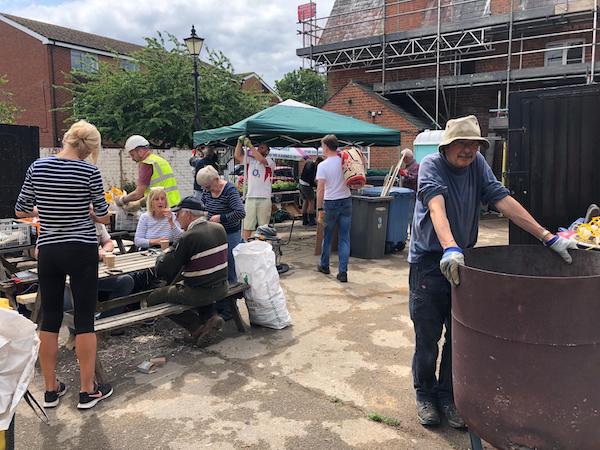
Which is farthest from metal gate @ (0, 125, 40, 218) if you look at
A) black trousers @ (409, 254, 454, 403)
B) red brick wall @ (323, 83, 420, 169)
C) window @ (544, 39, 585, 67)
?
window @ (544, 39, 585, 67)

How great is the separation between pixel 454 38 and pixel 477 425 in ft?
52.7

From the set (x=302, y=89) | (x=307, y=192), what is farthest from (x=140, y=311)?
(x=302, y=89)

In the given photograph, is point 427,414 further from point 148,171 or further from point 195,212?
point 148,171

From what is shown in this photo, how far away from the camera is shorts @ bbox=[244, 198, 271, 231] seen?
707 cm

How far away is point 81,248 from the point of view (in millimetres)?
3139

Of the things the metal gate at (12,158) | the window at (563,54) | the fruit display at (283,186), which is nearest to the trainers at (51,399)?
the metal gate at (12,158)

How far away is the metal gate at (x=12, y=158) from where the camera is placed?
21.9 ft

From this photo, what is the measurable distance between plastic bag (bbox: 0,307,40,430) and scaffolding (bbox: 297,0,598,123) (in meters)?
13.8

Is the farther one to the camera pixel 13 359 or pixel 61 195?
pixel 61 195

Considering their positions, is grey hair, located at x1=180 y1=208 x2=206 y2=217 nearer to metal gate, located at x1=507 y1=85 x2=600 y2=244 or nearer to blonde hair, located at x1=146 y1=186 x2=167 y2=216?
blonde hair, located at x1=146 y1=186 x2=167 y2=216

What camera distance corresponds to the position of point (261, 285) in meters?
4.62

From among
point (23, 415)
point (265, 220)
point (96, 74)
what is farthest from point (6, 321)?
point (96, 74)

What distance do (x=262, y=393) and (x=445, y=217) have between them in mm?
1819

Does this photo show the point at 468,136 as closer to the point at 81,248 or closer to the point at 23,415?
the point at 81,248
